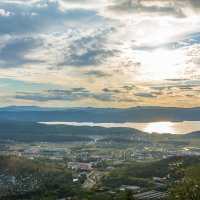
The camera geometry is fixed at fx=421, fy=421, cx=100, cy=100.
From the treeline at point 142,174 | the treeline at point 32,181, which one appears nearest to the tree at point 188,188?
the treeline at point 32,181

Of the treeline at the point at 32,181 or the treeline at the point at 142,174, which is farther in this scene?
the treeline at the point at 142,174

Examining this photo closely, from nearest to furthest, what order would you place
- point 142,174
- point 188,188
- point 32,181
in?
point 188,188
point 32,181
point 142,174

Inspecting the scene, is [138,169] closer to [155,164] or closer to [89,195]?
[155,164]

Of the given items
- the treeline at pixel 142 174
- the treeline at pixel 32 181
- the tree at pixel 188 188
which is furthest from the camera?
the treeline at pixel 142 174

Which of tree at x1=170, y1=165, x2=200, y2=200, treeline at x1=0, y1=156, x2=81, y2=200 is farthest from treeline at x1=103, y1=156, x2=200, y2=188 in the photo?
tree at x1=170, y1=165, x2=200, y2=200

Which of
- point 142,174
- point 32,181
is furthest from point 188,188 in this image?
point 142,174

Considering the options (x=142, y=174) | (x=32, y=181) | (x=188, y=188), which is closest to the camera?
(x=188, y=188)

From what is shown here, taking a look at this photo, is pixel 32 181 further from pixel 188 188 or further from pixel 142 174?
pixel 188 188

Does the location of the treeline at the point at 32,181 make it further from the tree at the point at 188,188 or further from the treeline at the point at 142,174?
the tree at the point at 188,188

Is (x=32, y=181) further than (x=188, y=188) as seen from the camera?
Yes

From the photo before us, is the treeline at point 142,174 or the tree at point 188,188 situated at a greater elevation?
the tree at point 188,188

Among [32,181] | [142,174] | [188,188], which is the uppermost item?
[188,188]

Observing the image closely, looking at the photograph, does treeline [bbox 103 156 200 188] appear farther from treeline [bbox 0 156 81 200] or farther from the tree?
the tree
